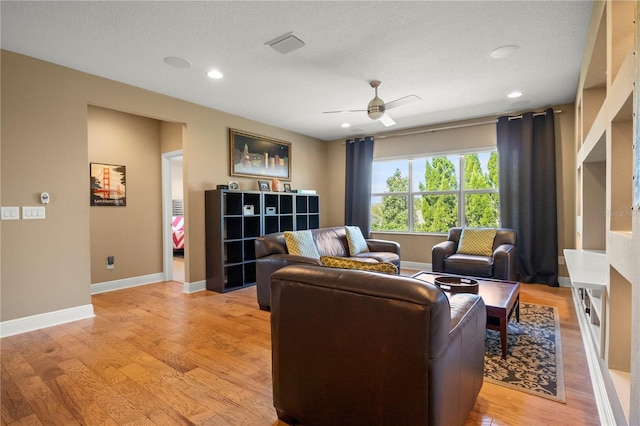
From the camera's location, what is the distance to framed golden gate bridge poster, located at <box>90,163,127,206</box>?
4.32m

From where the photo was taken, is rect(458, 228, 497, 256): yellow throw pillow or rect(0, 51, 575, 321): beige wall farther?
rect(458, 228, 497, 256): yellow throw pillow

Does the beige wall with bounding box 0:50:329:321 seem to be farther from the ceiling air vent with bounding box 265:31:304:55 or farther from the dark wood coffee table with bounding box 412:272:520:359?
the dark wood coffee table with bounding box 412:272:520:359

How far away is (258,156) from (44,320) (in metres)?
3.44

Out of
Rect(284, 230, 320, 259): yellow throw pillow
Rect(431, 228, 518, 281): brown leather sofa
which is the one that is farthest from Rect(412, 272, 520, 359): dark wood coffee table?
Rect(284, 230, 320, 259): yellow throw pillow

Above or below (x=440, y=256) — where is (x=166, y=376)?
below

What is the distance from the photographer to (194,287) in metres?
4.36

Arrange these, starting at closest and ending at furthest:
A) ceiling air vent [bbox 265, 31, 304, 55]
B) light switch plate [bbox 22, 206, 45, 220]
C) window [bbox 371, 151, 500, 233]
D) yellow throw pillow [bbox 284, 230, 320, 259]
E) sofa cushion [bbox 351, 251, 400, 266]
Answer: ceiling air vent [bbox 265, 31, 304, 55] < light switch plate [bbox 22, 206, 45, 220] < yellow throw pillow [bbox 284, 230, 320, 259] < sofa cushion [bbox 351, 251, 400, 266] < window [bbox 371, 151, 500, 233]

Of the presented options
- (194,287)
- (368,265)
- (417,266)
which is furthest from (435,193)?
(368,265)

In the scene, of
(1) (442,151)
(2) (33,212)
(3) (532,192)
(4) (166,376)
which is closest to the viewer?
(4) (166,376)

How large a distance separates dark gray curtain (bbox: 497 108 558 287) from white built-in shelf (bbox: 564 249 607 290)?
197cm

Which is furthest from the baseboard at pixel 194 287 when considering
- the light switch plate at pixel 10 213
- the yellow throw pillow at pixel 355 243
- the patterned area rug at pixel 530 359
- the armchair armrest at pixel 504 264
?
the armchair armrest at pixel 504 264

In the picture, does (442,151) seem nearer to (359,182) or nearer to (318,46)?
(359,182)

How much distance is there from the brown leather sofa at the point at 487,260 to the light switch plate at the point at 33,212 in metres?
4.61

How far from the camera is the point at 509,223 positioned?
4.79 metres
